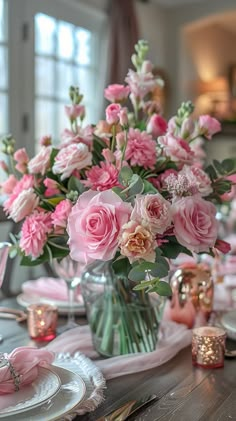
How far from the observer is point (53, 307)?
1326 mm

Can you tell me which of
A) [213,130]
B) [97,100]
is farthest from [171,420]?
[97,100]

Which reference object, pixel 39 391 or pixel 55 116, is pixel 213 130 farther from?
pixel 55 116

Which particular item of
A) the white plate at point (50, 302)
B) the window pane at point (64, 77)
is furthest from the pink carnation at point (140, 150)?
the window pane at point (64, 77)

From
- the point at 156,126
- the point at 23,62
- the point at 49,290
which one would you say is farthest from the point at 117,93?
the point at 23,62

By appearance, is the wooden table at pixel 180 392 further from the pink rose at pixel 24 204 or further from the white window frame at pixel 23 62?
the white window frame at pixel 23 62

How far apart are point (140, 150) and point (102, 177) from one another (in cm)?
10

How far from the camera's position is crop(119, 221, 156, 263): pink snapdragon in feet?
3.01

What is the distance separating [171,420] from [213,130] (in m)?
0.63

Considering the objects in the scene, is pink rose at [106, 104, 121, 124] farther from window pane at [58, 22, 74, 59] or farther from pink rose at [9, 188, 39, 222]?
window pane at [58, 22, 74, 59]

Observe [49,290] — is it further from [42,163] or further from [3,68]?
[3,68]

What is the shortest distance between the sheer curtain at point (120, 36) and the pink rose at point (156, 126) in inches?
134

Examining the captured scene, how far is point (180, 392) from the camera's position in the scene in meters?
0.99

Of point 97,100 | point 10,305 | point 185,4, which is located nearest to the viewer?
point 10,305

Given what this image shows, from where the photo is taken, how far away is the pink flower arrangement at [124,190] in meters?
0.95
